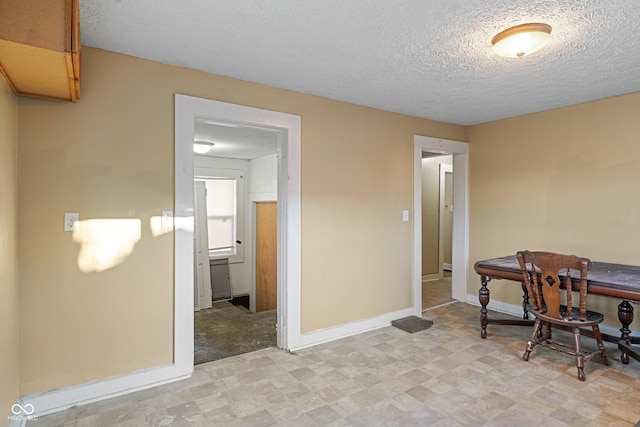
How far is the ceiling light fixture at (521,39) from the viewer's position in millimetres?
1919

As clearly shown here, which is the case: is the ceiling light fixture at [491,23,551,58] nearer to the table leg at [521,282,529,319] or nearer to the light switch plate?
the table leg at [521,282,529,319]

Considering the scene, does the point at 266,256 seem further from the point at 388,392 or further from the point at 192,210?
the point at 388,392

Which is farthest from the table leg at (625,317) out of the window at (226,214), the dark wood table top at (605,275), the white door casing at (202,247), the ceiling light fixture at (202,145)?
the window at (226,214)

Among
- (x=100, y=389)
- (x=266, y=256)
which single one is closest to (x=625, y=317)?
(x=100, y=389)

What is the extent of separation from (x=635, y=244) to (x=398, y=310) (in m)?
2.26

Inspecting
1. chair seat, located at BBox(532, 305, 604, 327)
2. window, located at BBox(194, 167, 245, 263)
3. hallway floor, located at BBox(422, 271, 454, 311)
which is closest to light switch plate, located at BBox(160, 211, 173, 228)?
chair seat, located at BBox(532, 305, 604, 327)

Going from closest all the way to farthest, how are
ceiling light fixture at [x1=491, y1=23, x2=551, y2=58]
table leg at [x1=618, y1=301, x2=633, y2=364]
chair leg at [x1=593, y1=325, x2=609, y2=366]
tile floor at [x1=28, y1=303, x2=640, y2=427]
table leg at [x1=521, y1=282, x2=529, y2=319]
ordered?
ceiling light fixture at [x1=491, y1=23, x2=551, y2=58], tile floor at [x1=28, y1=303, x2=640, y2=427], chair leg at [x1=593, y1=325, x2=609, y2=366], table leg at [x1=618, y1=301, x2=633, y2=364], table leg at [x1=521, y1=282, x2=529, y2=319]

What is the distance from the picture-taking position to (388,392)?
2.38m

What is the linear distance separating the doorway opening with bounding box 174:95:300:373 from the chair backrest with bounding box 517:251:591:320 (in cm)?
191

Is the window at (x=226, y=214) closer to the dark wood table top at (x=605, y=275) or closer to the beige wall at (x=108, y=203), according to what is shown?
the beige wall at (x=108, y=203)

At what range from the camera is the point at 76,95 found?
2078 mm

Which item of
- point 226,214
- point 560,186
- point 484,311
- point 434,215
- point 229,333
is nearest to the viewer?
point 484,311

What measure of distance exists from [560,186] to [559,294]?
155cm

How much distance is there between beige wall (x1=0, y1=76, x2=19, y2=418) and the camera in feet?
5.56
